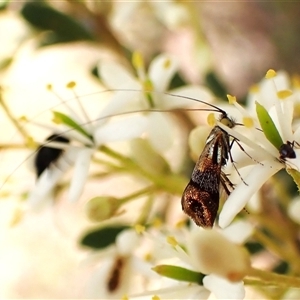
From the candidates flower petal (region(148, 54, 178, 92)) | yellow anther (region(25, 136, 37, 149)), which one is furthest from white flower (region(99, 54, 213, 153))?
yellow anther (region(25, 136, 37, 149))

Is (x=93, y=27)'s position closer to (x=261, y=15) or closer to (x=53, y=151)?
(x=53, y=151)

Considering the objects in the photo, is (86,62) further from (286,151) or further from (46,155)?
(286,151)

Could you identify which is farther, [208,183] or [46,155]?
[46,155]

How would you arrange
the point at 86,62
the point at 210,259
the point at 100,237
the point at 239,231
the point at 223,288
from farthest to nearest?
the point at 86,62 < the point at 100,237 < the point at 239,231 < the point at 223,288 < the point at 210,259

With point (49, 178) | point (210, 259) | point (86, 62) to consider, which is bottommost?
point (86, 62)

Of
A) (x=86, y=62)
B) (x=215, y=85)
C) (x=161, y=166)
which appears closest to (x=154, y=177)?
(x=161, y=166)

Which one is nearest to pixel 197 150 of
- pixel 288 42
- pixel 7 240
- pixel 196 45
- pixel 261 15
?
pixel 196 45
